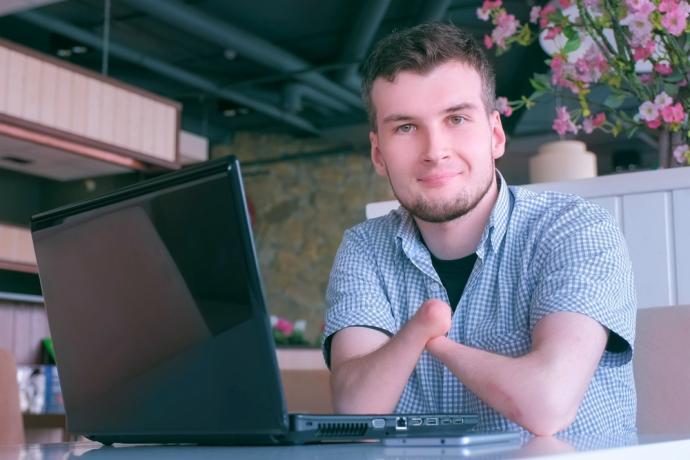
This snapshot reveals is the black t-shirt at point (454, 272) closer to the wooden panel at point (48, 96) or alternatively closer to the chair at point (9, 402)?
the chair at point (9, 402)

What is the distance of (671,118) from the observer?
70.9 inches

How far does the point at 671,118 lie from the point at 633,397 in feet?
2.24

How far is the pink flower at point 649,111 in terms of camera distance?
5.97ft

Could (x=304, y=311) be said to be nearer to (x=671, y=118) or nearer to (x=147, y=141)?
(x=147, y=141)

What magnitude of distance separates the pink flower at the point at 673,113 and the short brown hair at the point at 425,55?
0.50 meters

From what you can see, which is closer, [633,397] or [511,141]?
[633,397]

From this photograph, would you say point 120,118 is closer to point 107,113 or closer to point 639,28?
point 107,113

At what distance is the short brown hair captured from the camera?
4.47 ft

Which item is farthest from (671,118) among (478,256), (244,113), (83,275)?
(244,113)

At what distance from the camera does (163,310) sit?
76 cm

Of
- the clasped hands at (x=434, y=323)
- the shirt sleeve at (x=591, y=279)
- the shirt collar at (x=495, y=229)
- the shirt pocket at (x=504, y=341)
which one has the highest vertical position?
the shirt collar at (x=495, y=229)

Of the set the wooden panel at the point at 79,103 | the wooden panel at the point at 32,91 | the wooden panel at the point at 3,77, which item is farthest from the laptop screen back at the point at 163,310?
the wooden panel at the point at 79,103

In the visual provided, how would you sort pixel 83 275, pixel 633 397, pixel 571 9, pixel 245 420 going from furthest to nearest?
pixel 571 9 < pixel 633 397 < pixel 83 275 < pixel 245 420

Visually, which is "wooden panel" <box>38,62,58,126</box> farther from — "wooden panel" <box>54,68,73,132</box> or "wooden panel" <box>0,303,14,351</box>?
"wooden panel" <box>0,303,14,351</box>
